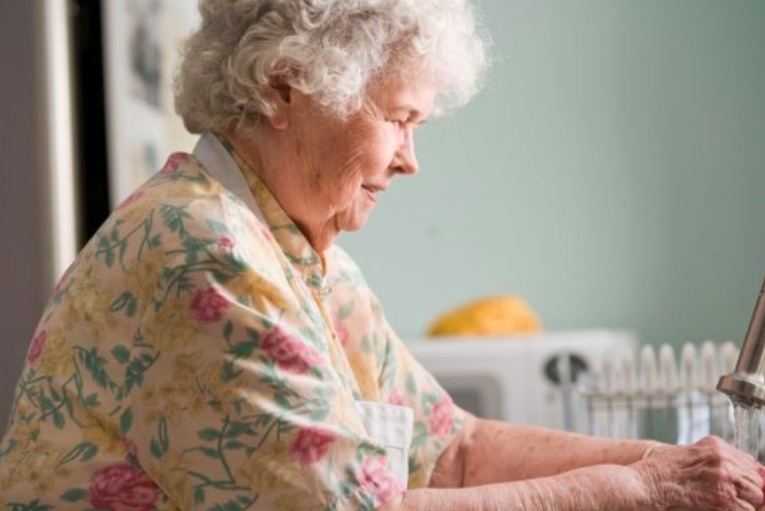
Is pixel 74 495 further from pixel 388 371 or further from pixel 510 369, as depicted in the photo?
pixel 510 369

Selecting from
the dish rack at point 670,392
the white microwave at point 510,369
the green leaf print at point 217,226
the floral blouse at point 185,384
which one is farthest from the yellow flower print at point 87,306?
the white microwave at point 510,369

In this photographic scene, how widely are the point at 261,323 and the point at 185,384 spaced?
8 centimetres

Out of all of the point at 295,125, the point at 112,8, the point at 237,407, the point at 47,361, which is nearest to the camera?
the point at 237,407

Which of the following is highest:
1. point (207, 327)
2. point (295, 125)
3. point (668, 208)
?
point (295, 125)

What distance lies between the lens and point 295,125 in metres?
1.45

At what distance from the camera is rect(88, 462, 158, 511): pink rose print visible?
1.26 metres

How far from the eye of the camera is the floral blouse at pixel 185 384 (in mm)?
1205

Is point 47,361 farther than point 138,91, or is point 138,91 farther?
point 138,91

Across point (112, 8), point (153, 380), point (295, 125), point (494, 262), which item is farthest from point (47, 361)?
point (494, 262)

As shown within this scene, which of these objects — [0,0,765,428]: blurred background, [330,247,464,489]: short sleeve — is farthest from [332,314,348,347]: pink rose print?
[0,0,765,428]: blurred background

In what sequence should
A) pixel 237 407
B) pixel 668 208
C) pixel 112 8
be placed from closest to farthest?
pixel 237 407, pixel 112 8, pixel 668 208

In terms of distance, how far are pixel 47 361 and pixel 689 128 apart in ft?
7.22

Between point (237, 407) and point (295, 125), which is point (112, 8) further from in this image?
point (237, 407)

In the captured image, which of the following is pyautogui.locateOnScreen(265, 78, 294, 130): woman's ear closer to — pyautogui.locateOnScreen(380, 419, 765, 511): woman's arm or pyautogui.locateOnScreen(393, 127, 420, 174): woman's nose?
pyautogui.locateOnScreen(393, 127, 420, 174): woman's nose
